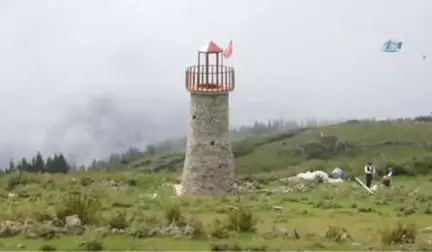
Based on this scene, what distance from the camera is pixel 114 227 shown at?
58.8ft

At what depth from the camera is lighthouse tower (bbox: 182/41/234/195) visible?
33750 mm

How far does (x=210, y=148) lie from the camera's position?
3400 centimetres

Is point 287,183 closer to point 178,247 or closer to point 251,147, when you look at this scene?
point 178,247

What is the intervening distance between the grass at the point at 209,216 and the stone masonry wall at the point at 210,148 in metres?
1.28

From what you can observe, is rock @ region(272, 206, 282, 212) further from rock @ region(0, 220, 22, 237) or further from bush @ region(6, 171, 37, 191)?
bush @ region(6, 171, 37, 191)

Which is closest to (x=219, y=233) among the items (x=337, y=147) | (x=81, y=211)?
(x=81, y=211)

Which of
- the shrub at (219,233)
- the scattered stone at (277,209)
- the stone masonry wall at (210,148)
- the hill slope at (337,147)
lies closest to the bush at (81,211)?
the shrub at (219,233)

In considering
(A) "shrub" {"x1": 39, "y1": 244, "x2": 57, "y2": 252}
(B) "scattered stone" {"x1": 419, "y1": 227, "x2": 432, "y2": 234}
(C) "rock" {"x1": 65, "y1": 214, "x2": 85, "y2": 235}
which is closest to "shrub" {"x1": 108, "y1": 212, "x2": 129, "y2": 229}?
(C) "rock" {"x1": 65, "y1": 214, "x2": 85, "y2": 235}

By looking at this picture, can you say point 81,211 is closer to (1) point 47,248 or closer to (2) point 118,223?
(2) point 118,223

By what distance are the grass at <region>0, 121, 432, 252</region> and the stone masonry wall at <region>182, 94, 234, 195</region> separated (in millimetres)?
1284

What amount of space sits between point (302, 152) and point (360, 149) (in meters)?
7.30

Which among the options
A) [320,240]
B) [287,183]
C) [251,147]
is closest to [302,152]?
[251,147]

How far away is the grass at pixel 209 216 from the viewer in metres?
16.7

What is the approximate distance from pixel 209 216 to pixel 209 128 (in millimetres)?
9987
